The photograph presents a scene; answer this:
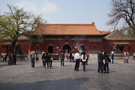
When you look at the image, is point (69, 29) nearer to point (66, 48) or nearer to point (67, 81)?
point (66, 48)

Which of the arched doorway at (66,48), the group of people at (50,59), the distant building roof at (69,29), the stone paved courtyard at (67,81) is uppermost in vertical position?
the distant building roof at (69,29)

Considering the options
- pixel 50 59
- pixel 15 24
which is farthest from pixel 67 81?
pixel 15 24

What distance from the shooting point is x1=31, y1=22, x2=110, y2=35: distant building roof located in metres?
26.5

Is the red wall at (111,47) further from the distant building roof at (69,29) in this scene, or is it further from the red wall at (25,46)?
the red wall at (25,46)

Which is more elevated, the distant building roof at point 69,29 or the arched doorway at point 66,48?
the distant building roof at point 69,29

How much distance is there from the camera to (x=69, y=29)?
1118 inches

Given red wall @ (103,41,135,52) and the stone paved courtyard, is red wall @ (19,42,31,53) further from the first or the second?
the stone paved courtyard

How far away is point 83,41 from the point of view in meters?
27.1

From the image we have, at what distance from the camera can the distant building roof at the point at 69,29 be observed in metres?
26.5

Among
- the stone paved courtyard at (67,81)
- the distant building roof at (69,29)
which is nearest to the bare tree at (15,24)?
the distant building roof at (69,29)

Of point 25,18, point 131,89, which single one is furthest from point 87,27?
point 131,89

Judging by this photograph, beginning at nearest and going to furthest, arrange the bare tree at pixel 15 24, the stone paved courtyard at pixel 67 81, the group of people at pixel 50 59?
the stone paved courtyard at pixel 67 81 < the group of people at pixel 50 59 < the bare tree at pixel 15 24

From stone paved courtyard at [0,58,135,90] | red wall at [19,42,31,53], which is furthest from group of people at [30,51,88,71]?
red wall at [19,42,31,53]

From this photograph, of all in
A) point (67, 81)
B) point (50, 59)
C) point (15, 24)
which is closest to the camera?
point (67, 81)
